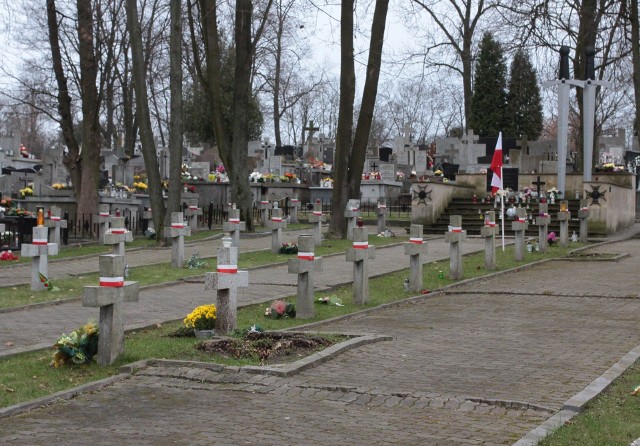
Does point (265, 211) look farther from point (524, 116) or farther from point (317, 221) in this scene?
point (524, 116)

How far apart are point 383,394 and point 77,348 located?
132 inches

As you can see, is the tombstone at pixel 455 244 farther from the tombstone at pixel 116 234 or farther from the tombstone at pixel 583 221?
the tombstone at pixel 583 221

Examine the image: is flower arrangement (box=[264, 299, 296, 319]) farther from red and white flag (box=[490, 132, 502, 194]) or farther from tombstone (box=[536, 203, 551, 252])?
tombstone (box=[536, 203, 551, 252])

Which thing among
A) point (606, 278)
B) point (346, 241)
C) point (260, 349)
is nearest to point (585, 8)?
point (346, 241)

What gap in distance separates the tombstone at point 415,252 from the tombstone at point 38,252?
6243 mm

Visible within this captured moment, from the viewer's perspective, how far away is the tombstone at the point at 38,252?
54.1ft

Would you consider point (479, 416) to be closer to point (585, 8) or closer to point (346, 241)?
point (346, 241)

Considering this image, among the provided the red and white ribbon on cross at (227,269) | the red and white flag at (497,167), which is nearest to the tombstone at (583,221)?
the red and white flag at (497,167)

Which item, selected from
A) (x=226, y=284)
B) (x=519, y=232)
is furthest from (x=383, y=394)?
(x=519, y=232)

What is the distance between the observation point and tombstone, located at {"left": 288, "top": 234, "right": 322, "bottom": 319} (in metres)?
13.2

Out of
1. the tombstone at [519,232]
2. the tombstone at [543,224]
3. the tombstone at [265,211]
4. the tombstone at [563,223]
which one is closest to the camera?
the tombstone at [519,232]

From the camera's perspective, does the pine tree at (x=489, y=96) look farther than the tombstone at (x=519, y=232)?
Yes

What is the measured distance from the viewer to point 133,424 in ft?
25.1

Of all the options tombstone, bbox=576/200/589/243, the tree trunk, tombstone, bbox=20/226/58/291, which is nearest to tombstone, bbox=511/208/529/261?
tombstone, bbox=576/200/589/243
